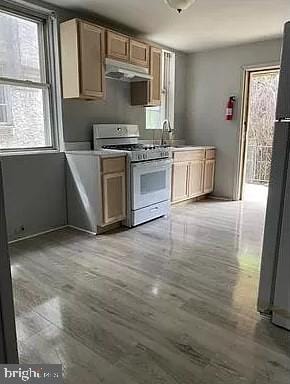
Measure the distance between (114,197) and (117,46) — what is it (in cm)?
178

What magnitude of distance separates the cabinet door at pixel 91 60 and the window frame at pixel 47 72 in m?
0.33

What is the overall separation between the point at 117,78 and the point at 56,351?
3.35 metres

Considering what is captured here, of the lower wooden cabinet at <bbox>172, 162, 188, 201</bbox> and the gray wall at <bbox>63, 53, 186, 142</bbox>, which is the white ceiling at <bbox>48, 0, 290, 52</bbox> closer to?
the gray wall at <bbox>63, 53, 186, 142</bbox>

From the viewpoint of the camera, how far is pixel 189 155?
A: 4.50 meters

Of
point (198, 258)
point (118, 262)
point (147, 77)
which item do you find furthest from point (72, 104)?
point (198, 258)

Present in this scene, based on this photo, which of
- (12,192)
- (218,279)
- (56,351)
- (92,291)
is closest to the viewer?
(56,351)

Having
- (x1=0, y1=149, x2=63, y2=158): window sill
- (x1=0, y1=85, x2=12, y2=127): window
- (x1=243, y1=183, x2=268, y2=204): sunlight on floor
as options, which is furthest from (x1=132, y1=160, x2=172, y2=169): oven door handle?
(x1=243, y1=183, x2=268, y2=204): sunlight on floor

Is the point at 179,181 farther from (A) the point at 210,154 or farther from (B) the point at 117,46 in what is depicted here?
(B) the point at 117,46

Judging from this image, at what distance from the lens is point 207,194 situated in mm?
5250

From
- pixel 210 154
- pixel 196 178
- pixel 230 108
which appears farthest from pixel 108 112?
pixel 230 108

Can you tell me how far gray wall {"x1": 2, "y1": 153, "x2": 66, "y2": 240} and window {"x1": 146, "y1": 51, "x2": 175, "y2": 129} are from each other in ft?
6.37

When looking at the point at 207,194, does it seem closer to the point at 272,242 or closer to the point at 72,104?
the point at 72,104

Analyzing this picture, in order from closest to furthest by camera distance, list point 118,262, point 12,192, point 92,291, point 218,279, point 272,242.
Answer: point 272,242
point 92,291
point 218,279
point 118,262
point 12,192

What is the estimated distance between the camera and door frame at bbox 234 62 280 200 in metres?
4.45
